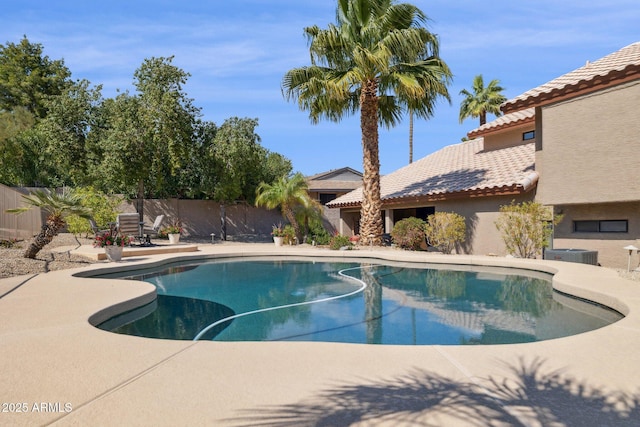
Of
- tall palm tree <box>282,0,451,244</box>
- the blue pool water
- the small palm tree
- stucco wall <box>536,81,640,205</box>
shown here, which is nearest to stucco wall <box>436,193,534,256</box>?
stucco wall <box>536,81,640,205</box>

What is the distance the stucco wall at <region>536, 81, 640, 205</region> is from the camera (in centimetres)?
1220

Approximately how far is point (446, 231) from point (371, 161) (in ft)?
14.8

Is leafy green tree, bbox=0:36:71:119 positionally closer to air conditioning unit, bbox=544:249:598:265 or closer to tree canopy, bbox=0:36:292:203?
tree canopy, bbox=0:36:292:203

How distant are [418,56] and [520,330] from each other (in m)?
14.0

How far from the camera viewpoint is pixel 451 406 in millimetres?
3295

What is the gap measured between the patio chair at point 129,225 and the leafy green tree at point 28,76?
993 inches

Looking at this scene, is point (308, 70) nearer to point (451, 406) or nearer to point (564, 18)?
point (564, 18)

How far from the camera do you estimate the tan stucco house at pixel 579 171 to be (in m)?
12.3

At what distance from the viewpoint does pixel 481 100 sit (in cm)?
3534

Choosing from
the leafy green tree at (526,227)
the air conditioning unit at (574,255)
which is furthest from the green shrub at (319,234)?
the air conditioning unit at (574,255)

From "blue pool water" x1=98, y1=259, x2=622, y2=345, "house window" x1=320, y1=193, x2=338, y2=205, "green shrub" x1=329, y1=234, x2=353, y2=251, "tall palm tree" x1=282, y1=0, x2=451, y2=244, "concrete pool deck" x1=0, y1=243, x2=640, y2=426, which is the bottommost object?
"blue pool water" x1=98, y1=259, x2=622, y2=345

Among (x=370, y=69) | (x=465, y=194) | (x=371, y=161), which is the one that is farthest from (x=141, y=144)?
(x=465, y=194)

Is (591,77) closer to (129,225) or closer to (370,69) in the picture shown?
(370,69)

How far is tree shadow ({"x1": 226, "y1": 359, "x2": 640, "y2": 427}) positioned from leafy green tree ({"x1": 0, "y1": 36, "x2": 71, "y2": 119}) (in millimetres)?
41790
